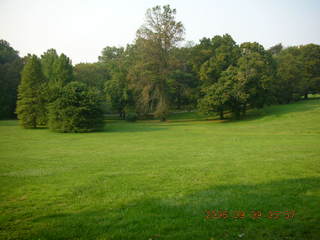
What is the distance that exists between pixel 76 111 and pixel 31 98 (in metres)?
11.3

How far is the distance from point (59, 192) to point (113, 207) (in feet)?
7.16

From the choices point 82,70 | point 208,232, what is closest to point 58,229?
point 208,232

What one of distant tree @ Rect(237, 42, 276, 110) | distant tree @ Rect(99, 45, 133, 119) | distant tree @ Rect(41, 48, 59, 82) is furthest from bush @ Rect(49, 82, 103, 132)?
distant tree @ Rect(237, 42, 276, 110)

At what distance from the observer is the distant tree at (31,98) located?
34812 mm

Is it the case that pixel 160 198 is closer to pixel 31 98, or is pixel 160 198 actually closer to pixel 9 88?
pixel 31 98

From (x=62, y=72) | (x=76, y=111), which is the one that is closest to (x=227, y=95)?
(x=76, y=111)

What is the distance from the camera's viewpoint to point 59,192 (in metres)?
6.93

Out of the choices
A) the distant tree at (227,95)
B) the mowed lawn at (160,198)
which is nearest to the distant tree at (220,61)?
the distant tree at (227,95)

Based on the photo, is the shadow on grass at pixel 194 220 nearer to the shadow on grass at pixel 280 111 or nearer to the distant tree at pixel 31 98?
the distant tree at pixel 31 98

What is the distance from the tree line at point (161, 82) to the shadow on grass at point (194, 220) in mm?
25408

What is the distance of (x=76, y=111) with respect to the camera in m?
29.8
